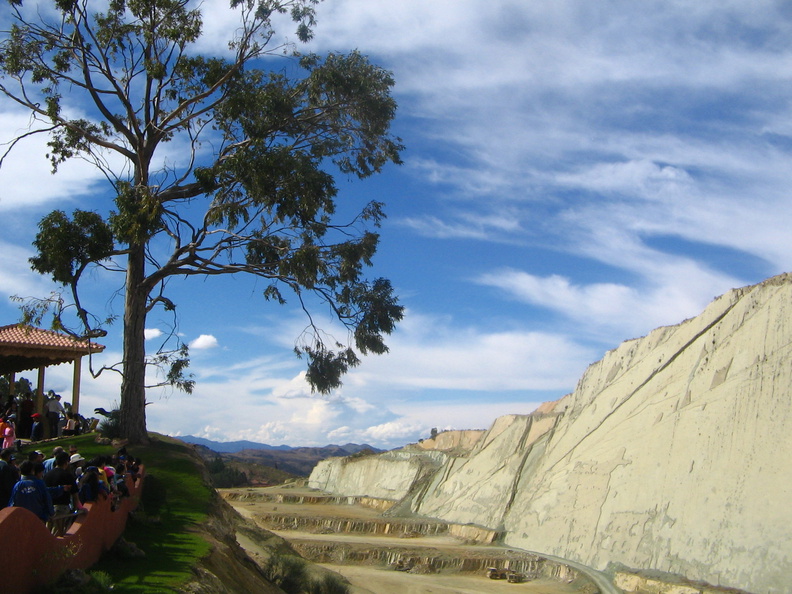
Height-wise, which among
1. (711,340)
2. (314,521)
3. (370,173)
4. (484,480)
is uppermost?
(370,173)

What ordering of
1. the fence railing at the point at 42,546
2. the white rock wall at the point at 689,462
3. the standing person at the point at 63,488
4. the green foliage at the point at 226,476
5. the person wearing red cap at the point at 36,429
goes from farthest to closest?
Answer: the green foliage at the point at 226,476 → the person wearing red cap at the point at 36,429 → the white rock wall at the point at 689,462 → the standing person at the point at 63,488 → the fence railing at the point at 42,546

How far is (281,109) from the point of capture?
19.1m

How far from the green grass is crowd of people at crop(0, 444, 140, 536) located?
955 mm

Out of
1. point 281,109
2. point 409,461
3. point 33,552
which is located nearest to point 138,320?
point 281,109

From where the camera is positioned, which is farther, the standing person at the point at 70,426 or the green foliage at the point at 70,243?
the standing person at the point at 70,426

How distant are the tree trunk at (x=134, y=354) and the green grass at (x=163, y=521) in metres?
0.61

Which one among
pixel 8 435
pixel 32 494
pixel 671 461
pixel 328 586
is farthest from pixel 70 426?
pixel 671 461

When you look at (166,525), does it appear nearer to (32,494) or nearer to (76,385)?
(32,494)

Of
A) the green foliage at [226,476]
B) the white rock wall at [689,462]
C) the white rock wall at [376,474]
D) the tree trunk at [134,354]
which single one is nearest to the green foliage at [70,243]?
the tree trunk at [134,354]

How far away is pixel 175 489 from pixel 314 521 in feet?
42.2

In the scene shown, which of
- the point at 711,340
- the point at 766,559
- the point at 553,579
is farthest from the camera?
the point at 711,340

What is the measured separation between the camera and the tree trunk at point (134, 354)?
1777 cm

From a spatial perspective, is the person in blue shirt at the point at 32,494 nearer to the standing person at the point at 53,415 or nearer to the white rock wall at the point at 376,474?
the standing person at the point at 53,415

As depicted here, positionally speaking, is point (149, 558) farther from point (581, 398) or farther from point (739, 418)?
point (581, 398)
